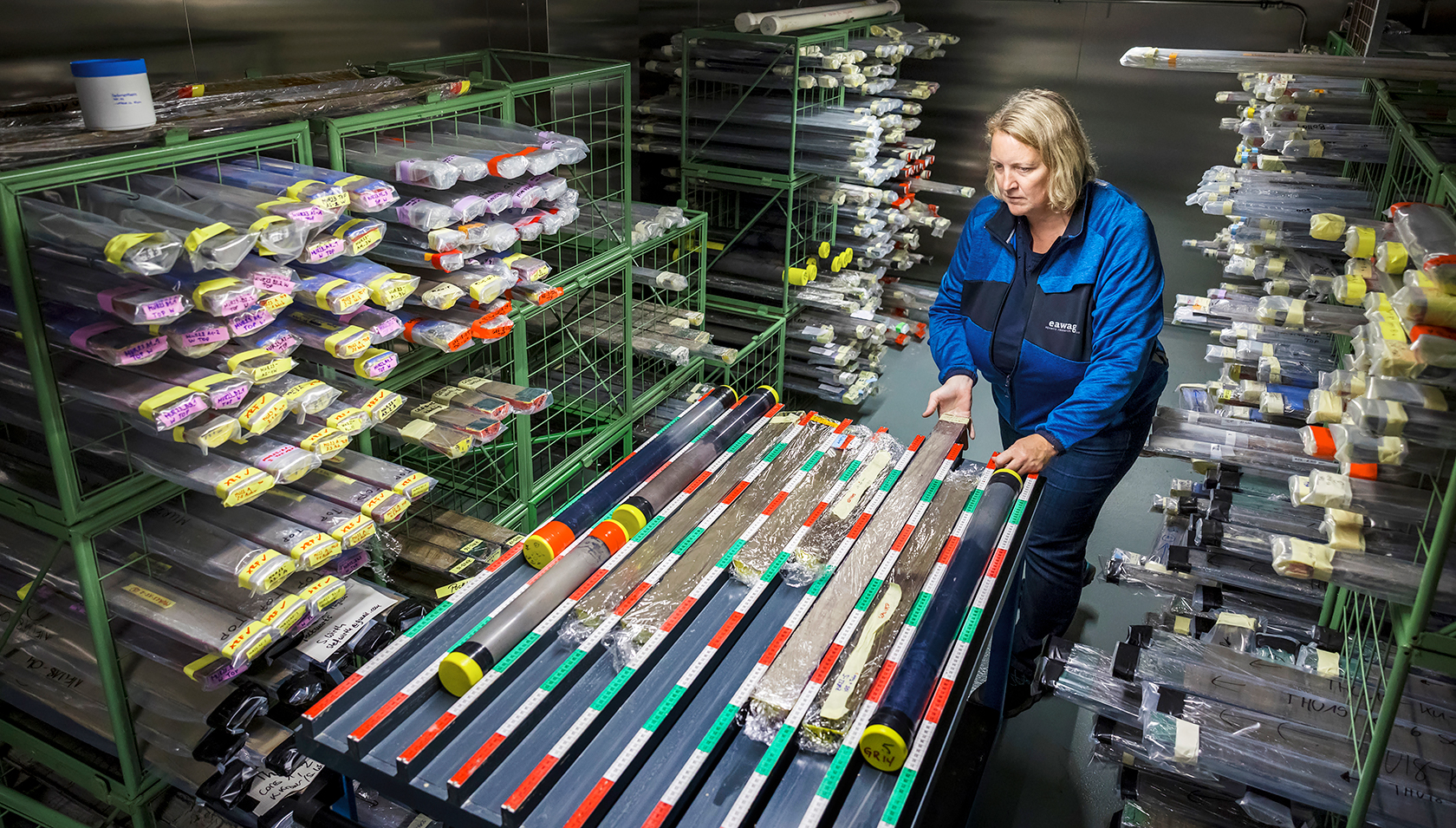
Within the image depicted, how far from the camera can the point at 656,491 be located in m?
2.72

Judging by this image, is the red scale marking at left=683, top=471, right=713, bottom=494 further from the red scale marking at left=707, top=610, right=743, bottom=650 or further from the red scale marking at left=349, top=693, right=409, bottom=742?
the red scale marking at left=349, top=693, right=409, bottom=742

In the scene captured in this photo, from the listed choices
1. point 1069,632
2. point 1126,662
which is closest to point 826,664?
point 1126,662

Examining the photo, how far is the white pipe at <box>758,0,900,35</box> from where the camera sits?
541 centimetres

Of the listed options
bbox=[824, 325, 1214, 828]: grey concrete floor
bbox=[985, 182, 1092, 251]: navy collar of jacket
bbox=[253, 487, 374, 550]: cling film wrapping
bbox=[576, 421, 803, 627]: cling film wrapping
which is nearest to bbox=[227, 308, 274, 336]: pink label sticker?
bbox=[253, 487, 374, 550]: cling film wrapping

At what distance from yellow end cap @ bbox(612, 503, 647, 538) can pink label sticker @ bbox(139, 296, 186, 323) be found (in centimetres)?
122

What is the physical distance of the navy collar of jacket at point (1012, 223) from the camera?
298 centimetres

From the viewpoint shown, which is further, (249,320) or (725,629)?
(249,320)

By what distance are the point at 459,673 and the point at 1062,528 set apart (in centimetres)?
218

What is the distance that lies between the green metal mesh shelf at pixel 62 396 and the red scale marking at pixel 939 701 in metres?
2.27

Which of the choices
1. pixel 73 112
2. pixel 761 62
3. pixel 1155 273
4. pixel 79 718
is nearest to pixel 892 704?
pixel 1155 273

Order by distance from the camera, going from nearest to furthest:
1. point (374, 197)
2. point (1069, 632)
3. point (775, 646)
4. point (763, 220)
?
point (775, 646) < point (374, 197) < point (1069, 632) < point (763, 220)

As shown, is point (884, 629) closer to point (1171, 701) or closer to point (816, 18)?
point (1171, 701)

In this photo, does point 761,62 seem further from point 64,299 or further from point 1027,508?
point 64,299

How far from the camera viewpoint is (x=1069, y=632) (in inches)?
172
